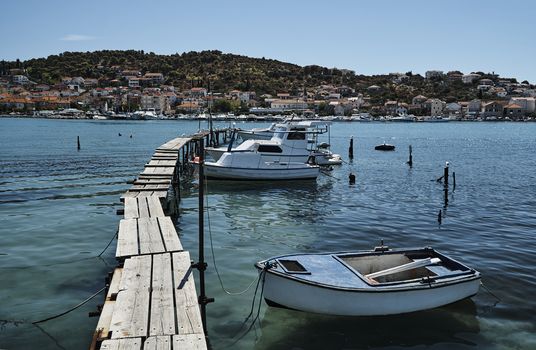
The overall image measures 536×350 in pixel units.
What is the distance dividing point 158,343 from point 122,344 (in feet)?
1.75

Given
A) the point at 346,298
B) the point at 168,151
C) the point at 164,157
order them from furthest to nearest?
the point at 168,151 < the point at 164,157 < the point at 346,298

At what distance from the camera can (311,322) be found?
11867 millimetres

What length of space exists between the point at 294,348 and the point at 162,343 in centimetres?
399

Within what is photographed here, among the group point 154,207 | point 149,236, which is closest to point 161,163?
point 154,207

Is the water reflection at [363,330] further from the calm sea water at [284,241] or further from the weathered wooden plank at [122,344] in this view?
the weathered wooden plank at [122,344]

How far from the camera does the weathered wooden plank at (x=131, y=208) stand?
1583cm

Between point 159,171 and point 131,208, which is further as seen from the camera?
point 159,171

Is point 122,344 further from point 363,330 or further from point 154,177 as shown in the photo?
point 154,177

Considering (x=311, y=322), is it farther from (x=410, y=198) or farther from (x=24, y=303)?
(x=410, y=198)

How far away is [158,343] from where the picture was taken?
761cm

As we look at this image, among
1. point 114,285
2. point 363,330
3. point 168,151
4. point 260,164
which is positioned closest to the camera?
point 114,285

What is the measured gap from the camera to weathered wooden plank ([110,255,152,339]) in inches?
318

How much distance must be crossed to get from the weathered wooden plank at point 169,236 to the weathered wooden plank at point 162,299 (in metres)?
0.54

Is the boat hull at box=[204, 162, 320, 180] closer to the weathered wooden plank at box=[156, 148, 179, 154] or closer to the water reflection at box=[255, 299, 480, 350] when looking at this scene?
the weathered wooden plank at box=[156, 148, 179, 154]
